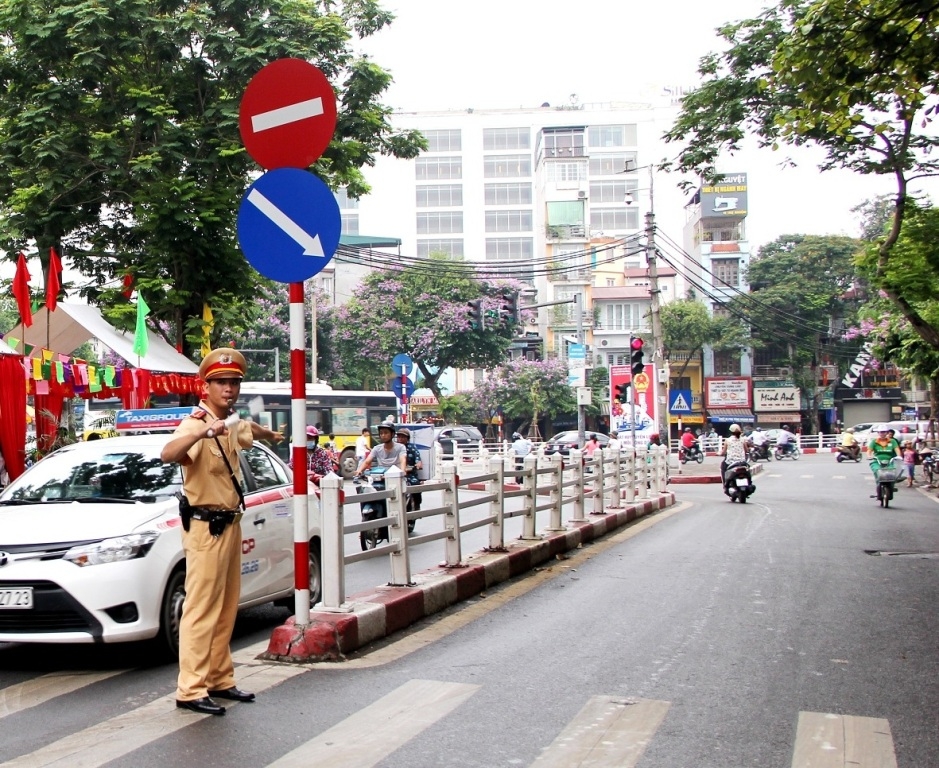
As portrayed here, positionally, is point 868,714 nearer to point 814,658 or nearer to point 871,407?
point 814,658

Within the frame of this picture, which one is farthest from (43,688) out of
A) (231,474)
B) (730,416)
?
(730,416)

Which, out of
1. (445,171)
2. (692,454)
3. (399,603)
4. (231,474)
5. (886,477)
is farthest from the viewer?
(445,171)

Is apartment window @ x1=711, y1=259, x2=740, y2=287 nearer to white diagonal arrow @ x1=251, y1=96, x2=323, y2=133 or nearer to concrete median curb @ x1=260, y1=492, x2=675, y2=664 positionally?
concrete median curb @ x1=260, y1=492, x2=675, y2=664

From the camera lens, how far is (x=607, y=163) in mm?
79812

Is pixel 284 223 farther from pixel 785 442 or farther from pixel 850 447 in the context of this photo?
pixel 785 442

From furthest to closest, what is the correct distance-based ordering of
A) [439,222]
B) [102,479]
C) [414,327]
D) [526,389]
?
[439,222]
[526,389]
[414,327]
[102,479]

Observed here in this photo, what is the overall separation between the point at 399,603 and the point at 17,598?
2422 millimetres

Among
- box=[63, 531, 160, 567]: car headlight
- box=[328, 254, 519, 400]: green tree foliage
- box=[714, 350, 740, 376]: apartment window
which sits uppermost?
box=[328, 254, 519, 400]: green tree foliage

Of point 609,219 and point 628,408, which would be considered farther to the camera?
point 609,219

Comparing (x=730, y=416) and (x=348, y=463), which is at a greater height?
(x=730, y=416)

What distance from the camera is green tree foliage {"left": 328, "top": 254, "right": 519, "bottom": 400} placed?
5234cm

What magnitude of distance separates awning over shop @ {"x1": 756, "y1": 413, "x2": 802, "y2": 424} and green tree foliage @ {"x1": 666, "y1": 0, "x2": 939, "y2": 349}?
1617 inches


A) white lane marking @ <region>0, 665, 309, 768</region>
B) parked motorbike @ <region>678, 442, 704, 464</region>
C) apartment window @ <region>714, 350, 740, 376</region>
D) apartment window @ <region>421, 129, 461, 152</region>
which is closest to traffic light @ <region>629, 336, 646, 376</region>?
parked motorbike @ <region>678, 442, 704, 464</region>

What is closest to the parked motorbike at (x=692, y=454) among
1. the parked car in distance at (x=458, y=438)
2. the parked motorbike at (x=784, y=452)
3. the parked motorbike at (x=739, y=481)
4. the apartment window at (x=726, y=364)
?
the parked motorbike at (x=784, y=452)
